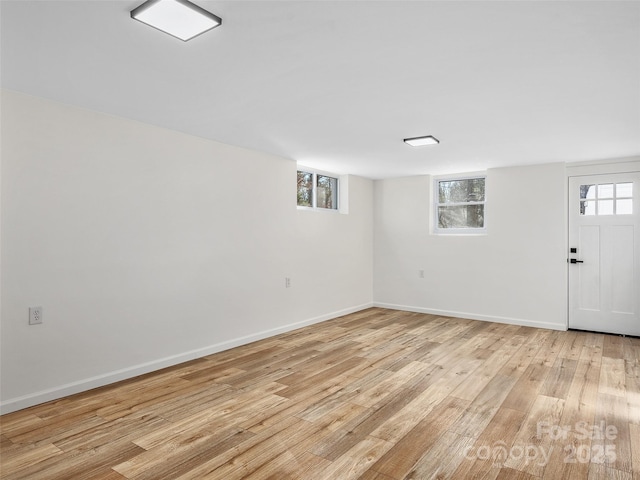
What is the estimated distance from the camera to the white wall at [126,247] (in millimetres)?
2775

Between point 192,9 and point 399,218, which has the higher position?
point 192,9

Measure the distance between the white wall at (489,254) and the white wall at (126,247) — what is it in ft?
7.15

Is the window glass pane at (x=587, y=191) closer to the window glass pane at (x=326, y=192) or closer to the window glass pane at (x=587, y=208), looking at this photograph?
the window glass pane at (x=587, y=208)

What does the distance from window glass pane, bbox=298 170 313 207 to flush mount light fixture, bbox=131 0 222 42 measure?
3.56m

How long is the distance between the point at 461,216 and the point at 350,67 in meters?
4.35

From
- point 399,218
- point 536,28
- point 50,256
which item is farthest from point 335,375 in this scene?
point 399,218

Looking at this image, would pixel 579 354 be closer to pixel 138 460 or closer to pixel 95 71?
pixel 138 460

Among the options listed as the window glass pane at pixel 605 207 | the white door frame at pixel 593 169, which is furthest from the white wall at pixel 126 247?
the window glass pane at pixel 605 207

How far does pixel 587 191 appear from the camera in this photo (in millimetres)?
5137

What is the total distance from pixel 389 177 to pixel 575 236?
2.80m

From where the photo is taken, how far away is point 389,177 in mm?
6535

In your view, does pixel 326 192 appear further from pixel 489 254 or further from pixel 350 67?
pixel 350 67

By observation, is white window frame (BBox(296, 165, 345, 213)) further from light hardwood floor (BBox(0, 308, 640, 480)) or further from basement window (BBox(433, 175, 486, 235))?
light hardwood floor (BBox(0, 308, 640, 480))

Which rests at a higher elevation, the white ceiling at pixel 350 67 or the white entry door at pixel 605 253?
the white ceiling at pixel 350 67
